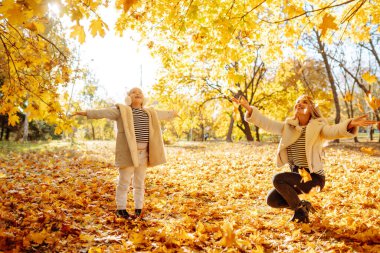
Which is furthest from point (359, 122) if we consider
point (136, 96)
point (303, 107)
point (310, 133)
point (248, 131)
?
point (248, 131)

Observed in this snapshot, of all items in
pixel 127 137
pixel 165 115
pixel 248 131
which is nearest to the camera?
pixel 127 137

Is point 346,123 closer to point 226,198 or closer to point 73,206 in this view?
point 226,198

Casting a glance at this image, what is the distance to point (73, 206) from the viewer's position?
503 centimetres

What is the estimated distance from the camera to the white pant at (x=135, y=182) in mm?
4488

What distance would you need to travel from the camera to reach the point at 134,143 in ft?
14.4

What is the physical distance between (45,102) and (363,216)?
15.6 feet

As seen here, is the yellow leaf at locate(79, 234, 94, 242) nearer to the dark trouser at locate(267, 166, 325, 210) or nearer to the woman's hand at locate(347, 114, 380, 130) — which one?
the dark trouser at locate(267, 166, 325, 210)

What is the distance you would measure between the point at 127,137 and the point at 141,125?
36cm

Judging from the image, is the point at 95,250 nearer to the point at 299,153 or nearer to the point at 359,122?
A: the point at 299,153

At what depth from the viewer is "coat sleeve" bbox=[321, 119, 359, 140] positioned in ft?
12.3

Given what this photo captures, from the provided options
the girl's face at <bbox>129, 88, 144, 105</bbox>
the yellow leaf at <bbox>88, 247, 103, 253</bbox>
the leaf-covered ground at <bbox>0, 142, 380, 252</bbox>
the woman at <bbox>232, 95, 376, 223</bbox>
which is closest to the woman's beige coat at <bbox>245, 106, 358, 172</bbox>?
the woman at <bbox>232, 95, 376, 223</bbox>

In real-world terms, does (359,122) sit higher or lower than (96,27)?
lower

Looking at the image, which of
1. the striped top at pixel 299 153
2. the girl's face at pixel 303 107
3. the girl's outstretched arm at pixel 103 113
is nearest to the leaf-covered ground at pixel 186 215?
the striped top at pixel 299 153

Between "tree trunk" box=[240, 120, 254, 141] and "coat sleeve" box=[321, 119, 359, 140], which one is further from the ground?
"tree trunk" box=[240, 120, 254, 141]
